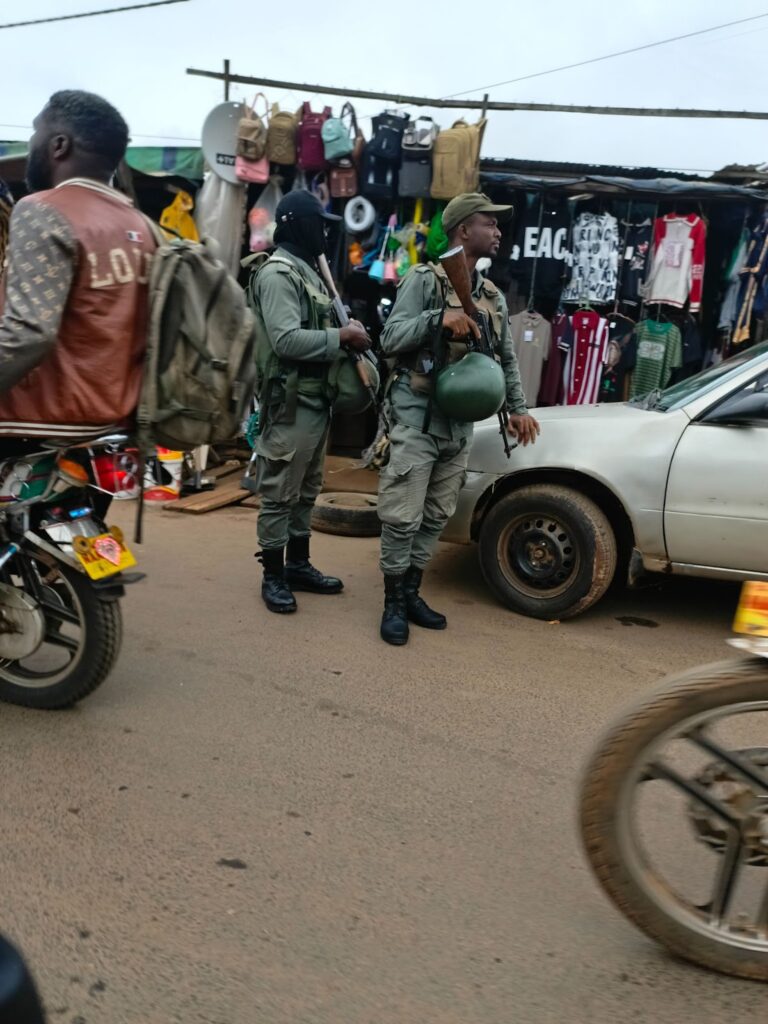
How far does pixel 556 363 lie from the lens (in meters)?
7.45

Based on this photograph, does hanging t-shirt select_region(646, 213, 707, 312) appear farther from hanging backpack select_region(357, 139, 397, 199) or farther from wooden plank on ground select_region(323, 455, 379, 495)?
wooden plank on ground select_region(323, 455, 379, 495)

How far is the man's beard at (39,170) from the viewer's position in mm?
2875

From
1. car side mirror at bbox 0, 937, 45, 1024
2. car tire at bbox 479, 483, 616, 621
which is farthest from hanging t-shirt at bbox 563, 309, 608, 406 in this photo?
car side mirror at bbox 0, 937, 45, 1024

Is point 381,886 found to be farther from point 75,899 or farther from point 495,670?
point 495,670

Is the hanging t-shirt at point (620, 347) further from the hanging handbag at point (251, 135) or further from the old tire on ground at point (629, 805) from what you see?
the old tire on ground at point (629, 805)

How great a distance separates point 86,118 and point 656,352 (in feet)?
18.1

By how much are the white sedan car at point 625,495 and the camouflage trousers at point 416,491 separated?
0.37m

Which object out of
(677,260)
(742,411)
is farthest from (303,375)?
(677,260)

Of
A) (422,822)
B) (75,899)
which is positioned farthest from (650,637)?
(75,899)

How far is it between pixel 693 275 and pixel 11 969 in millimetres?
7239

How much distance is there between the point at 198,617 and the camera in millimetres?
4297

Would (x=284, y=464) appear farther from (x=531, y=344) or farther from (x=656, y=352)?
(x=656, y=352)

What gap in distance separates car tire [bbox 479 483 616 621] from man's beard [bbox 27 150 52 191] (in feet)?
8.69

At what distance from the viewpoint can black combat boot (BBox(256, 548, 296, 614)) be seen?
4395 millimetres
